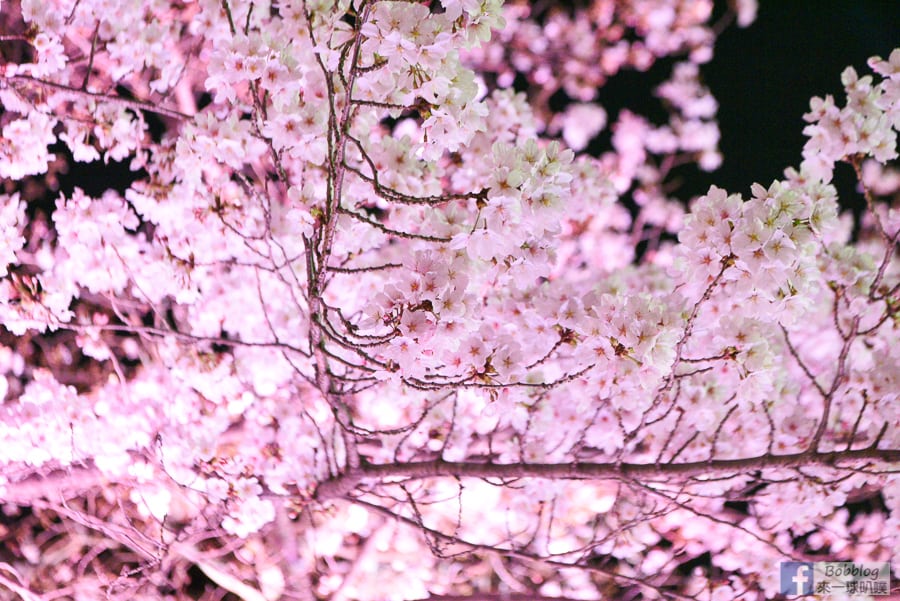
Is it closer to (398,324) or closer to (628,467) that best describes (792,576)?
(628,467)

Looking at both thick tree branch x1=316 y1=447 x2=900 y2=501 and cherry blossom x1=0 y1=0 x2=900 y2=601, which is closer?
cherry blossom x1=0 y1=0 x2=900 y2=601

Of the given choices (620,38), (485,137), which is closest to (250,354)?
(485,137)

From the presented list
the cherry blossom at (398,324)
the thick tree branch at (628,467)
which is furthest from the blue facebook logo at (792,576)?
the thick tree branch at (628,467)

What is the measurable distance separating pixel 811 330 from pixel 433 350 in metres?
5.40

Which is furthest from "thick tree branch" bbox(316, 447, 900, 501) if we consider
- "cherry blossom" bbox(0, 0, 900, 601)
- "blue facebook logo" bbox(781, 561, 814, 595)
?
"blue facebook logo" bbox(781, 561, 814, 595)

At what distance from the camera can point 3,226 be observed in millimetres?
2811

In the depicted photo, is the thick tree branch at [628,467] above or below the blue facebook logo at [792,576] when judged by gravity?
below

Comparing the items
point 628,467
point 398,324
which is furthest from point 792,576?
point 398,324

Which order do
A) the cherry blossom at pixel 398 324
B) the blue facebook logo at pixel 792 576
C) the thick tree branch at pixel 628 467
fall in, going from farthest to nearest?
the blue facebook logo at pixel 792 576
the thick tree branch at pixel 628 467
the cherry blossom at pixel 398 324

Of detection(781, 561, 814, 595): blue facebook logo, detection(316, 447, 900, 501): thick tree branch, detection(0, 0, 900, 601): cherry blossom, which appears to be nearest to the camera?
detection(0, 0, 900, 601): cherry blossom

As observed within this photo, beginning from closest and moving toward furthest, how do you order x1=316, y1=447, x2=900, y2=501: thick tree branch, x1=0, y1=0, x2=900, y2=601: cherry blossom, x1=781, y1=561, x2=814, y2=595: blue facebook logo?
x1=0, y1=0, x2=900, y2=601: cherry blossom → x1=316, y1=447, x2=900, y2=501: thick tree branch → x1=781, y1=561, x2=814, y2=595: blue facebook logo

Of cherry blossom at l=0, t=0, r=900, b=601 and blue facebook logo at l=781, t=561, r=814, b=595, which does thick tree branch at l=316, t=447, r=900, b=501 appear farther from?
blue facebook logo at l=781, t=561, r=814, b=595

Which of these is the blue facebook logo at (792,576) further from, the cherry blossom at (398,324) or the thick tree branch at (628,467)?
the thick tree branch at (628,467)

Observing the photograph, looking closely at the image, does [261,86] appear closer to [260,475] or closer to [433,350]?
[433,350]
